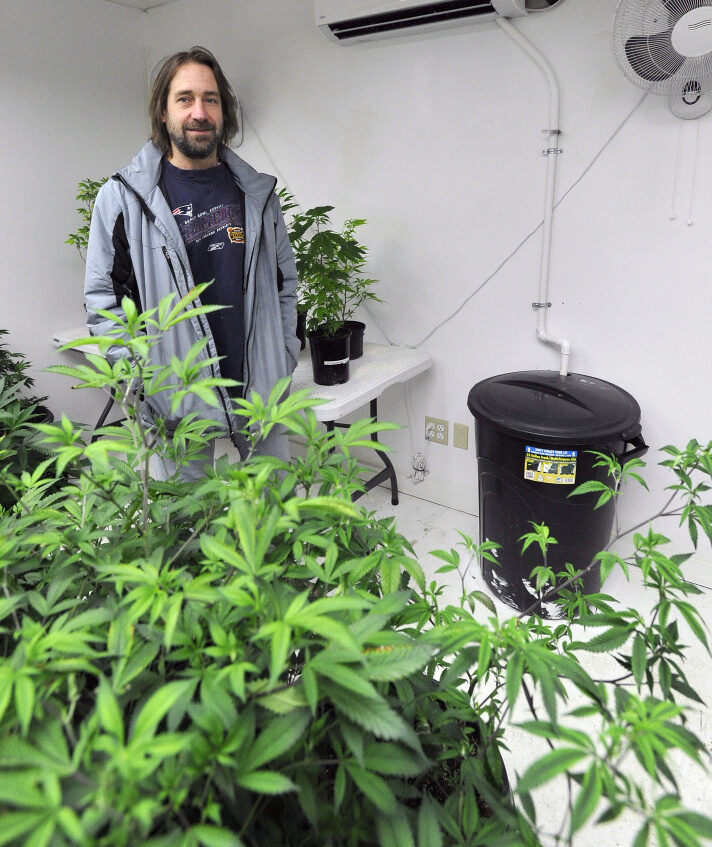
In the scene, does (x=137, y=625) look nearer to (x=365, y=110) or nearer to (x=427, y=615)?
(x=427, y=615)

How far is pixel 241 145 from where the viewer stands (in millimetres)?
2973

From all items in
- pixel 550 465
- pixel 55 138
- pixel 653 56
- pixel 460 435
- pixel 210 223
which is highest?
pixel 55 138

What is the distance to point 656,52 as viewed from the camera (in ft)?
5.43

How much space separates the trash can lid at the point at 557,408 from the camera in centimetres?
170

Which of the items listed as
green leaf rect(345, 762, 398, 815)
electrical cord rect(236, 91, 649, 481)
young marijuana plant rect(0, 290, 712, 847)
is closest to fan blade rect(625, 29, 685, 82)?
electrical cord rect(236, 91, 649, 481)

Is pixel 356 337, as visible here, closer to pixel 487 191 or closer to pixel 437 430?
pixel 437 430

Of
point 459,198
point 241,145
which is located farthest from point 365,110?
point 241,145

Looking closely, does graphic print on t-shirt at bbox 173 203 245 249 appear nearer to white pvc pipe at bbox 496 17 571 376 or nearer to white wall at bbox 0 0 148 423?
white pvc pipe at bbox 496 17 571 376

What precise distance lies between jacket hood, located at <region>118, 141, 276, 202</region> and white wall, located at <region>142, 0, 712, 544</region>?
2.44ft

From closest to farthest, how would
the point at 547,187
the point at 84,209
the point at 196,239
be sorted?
1. the point at 196,239
2. the point at 547,187
3. the point at 84,209

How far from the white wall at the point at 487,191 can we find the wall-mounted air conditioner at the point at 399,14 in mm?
60

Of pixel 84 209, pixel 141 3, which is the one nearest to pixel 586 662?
pixel 84 209

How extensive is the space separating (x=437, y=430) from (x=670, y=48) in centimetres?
158

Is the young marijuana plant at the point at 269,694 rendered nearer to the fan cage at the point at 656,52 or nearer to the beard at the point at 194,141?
the beard at the point at 194,141
